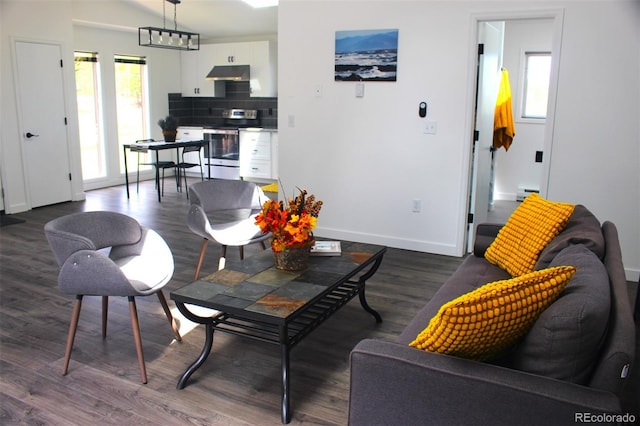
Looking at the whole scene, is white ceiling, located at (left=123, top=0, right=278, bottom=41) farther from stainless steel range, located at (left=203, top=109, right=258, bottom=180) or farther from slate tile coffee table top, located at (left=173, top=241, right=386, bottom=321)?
slate tile coffee table top, located at (left=173, top=241, right=386, bottom=321)

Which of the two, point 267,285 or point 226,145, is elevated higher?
point 226,145

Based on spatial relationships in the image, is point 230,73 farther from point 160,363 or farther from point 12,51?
point 160,363

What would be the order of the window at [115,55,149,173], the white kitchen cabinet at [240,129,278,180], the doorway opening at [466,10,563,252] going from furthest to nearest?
1. the white kitchen cabinet at [240,129,278,180]
2. the window at [115,55,149,173]
3. the doorway opening at [466,10,563,252]

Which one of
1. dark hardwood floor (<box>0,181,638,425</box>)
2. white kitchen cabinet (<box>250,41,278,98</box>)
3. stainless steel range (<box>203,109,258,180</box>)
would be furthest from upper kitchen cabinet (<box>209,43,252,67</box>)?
dark hardwood floor (<box>0,181,638,425</box>)

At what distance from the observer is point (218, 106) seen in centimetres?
955

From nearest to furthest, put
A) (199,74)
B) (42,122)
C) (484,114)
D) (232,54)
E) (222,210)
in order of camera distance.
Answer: (222,210), (484,114), (42,122), (232,54), (199,74)

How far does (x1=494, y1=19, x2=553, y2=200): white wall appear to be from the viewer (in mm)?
7133

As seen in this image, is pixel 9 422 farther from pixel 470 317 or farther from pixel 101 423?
pixel 470 317

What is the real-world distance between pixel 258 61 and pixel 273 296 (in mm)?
6643

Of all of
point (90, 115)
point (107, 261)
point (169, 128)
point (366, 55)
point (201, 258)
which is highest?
point (366, 55)

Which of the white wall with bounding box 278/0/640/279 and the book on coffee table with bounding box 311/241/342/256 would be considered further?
the white wall with bounding box 278/0/640/279

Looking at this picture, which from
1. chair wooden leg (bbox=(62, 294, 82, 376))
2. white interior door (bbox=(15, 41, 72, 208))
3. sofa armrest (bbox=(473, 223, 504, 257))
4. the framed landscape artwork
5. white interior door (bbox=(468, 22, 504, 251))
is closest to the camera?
chair wooden leg (bbox=(62, 294, 82, 376))

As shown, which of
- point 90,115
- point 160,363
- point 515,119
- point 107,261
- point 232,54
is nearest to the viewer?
point 107,261

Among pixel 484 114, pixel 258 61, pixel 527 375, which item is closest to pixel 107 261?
pixel 527 375
